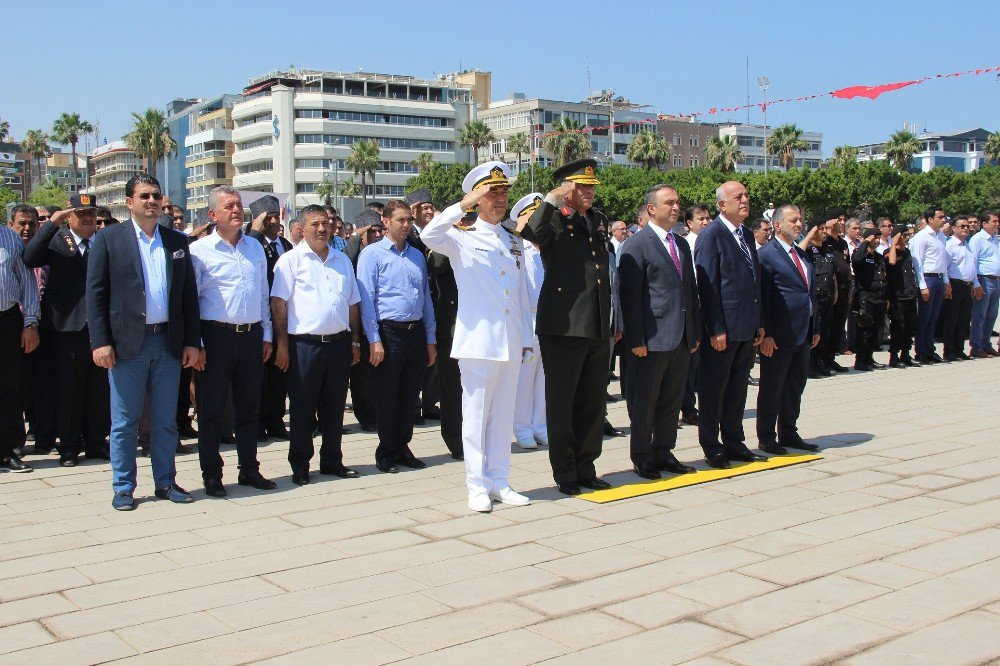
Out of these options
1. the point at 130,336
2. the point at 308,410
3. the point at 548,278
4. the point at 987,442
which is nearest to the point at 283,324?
the point at 308,410

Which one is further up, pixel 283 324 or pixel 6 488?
pixel 283 324

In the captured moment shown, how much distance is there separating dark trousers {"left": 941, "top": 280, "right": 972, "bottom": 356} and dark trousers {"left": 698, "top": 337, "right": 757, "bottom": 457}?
848 centimetres

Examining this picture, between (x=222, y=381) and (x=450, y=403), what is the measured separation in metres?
2.09

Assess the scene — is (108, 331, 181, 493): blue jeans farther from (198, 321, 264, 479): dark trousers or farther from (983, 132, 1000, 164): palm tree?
(983, 132, 1000, 164): palm tree

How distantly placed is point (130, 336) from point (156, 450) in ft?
2.69

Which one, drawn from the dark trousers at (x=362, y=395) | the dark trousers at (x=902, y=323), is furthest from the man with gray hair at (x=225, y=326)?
the dark trousers at (x=902, y=323)

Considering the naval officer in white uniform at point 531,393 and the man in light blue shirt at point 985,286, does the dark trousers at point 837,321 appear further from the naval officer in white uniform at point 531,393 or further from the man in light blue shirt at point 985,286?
the naval officer in white uniform at point 531,393

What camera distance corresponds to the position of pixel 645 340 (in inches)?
283

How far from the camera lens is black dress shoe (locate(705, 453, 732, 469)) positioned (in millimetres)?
7594

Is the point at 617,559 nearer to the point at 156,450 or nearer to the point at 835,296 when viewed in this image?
the point at 156,450

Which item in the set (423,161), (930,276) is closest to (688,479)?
(930,276)

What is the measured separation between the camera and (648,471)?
7.20 m

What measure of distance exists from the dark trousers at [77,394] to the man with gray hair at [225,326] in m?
1.85

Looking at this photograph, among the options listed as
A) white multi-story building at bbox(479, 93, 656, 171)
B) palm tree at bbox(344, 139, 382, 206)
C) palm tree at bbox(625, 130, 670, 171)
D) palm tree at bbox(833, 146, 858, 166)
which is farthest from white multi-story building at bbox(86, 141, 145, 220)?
palm tree at bbox(833, 146, 858, 166)
